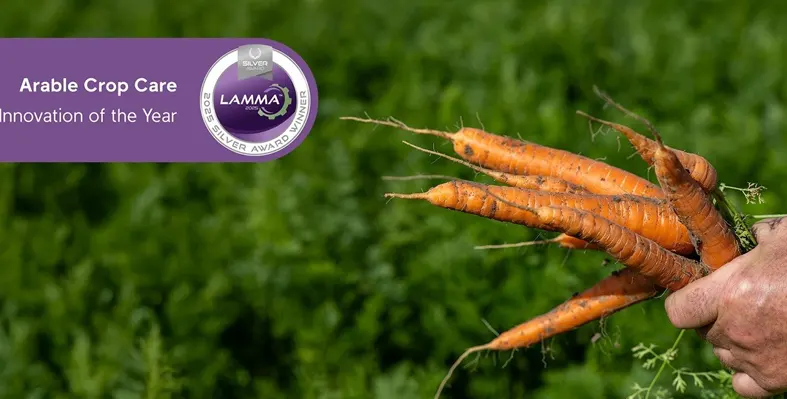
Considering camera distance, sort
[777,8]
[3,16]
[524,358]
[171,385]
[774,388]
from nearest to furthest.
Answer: [774,388] → [171,385] → [524,358] → [3,16] → [777,8]

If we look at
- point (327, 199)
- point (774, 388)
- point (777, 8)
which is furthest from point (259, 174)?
point (777, 8)

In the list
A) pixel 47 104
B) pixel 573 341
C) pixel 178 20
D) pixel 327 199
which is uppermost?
pixel 178 20

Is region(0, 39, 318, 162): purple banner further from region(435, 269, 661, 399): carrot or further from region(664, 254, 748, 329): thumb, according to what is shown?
region(664, 254, 748, 329): thumb

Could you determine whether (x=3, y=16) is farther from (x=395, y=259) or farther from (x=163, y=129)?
(x=395, y=259)

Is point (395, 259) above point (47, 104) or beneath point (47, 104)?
beneath

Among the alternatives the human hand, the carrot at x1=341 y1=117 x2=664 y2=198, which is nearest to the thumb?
the human hand

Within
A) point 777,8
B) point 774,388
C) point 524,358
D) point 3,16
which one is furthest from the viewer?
point 777,8

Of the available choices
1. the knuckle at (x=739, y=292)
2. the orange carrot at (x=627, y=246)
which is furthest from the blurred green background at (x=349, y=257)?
the knuckle at (x=739, y=292)
